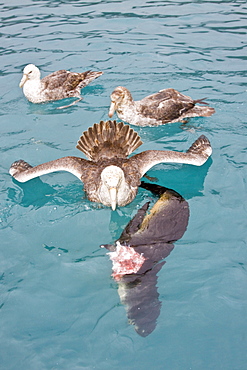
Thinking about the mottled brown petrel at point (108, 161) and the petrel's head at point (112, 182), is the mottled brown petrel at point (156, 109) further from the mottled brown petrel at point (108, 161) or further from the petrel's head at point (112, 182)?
the petrel's head at point (112, 182)

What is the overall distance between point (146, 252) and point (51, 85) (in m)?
6.13

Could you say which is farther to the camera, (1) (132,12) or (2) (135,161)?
(1) (132,12)

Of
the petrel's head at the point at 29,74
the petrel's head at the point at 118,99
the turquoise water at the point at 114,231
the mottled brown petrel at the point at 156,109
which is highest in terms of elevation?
the petrel's head at the point at 29,74

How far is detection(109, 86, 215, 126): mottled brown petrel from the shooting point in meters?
8.97

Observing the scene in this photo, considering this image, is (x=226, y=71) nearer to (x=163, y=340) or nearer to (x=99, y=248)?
(x=99, y=248)

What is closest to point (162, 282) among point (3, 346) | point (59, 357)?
point (59, 357)

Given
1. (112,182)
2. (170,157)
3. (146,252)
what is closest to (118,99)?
(170,157)

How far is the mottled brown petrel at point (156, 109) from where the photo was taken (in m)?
8.97

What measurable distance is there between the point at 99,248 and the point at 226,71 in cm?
728

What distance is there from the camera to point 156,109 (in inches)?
354

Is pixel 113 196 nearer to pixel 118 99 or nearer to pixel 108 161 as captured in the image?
pixel 108 161

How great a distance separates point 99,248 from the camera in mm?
5992

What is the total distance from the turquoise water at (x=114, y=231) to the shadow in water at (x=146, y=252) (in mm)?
111

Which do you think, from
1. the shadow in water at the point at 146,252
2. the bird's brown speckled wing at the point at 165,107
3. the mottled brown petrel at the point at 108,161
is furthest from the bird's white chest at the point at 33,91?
the shadow in water at the point at 146,252
